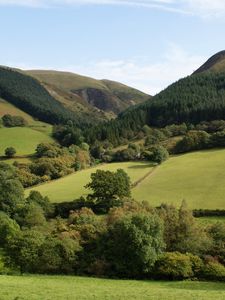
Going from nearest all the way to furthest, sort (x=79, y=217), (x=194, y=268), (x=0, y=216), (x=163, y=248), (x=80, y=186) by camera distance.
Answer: (x=194, y=268) < (x=163, y=248) < (x=79, y=217) < (x=0, y=216) < (x=80, y=186)

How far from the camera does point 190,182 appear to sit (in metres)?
109

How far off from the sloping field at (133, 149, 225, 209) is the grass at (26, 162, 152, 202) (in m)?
5.22

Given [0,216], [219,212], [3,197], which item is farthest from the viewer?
[3,197]

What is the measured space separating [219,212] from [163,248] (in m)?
26.8

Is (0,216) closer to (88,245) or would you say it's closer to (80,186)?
(88,245)

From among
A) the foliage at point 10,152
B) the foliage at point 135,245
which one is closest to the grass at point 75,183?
the foliage at point 135,245

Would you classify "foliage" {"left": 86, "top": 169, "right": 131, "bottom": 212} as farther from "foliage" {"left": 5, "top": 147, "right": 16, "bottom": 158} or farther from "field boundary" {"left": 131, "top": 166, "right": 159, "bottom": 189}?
"foliage" {"left": 5, "top": 147, "right": 16, "bottom": 158}

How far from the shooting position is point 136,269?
190 ft

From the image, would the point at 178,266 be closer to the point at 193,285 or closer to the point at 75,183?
the point at 193,285

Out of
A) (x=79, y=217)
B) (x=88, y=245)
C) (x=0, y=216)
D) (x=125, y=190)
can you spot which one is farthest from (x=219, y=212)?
(x=0, y=216)

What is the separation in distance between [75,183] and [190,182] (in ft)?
90.0

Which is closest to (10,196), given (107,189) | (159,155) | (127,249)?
(107,189)

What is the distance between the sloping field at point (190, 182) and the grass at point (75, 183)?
5.22 meters

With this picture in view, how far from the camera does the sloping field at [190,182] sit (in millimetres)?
94688
